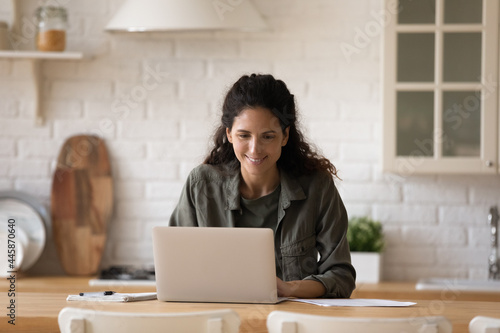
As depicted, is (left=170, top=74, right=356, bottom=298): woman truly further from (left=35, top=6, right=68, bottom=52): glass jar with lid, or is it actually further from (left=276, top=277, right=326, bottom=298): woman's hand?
(left=35, top=6, right=68, bottom=52): glass jar with lid

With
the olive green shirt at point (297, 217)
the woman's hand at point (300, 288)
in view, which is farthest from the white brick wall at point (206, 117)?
the woman's hand at point (300, 288)

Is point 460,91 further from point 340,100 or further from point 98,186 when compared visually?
point 98,186

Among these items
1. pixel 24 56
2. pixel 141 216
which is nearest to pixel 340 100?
pixel 141 216

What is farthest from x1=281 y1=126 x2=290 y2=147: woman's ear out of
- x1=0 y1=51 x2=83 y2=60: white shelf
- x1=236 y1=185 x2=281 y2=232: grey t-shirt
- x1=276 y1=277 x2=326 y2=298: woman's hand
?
x1=0 y1=51 x2=83 y2=60: white shelf

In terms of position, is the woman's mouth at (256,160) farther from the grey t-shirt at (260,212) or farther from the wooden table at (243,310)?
the wooden table at (243,310)

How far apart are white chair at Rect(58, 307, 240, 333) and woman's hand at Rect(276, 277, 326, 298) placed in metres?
0.47

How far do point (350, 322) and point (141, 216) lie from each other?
2160mm

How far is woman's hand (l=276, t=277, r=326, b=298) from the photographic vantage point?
2105mm

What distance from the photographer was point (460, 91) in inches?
128

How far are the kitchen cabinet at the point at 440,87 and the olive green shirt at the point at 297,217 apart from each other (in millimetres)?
909

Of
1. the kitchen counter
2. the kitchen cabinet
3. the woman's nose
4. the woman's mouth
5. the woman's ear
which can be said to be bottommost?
the kitchen counter

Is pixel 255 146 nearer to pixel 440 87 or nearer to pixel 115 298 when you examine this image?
pixel 115 298

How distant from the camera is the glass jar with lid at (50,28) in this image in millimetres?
3402

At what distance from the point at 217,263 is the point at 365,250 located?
A: 60.9 inches
